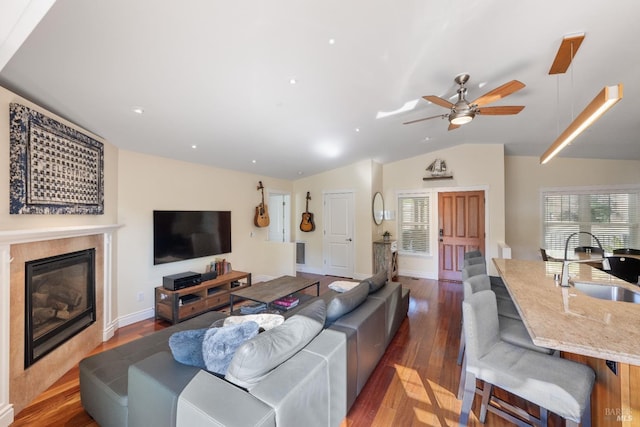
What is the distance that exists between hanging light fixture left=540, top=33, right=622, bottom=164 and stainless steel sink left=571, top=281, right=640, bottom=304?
3.93 feet

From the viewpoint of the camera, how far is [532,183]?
544cm

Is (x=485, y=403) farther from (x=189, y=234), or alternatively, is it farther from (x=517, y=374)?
(x=189, y=234)

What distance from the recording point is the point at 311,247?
629 cm

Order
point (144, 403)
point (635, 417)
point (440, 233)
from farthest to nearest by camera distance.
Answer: point (440, 233)
point (144, 403)
point (635, 417)

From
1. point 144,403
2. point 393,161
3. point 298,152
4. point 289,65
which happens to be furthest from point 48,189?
point 393,161

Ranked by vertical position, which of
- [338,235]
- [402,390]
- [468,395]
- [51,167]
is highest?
[51,167]

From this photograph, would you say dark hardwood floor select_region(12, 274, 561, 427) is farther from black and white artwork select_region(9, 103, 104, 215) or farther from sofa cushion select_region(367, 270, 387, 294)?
black and white artwork select_region(9, 103, 104, 215)

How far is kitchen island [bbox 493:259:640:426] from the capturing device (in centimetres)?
112

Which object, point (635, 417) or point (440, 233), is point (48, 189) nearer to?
point (635, 417)

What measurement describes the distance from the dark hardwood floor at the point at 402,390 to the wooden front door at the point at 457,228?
2437 mm

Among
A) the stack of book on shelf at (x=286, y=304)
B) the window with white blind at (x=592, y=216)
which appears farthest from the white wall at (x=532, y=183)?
the stack of book on shelf at (x=286, y=304)

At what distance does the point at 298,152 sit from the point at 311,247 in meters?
2.72

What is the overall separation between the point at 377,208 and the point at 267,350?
4.72 metres

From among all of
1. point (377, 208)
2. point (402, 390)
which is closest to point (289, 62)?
point (402, 390)
